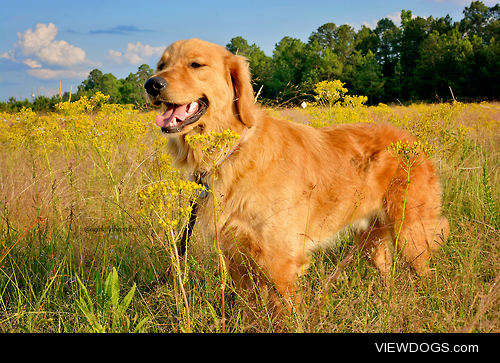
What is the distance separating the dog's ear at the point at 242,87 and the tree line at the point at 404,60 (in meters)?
23.7

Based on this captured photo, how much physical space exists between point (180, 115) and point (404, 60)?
5063cm

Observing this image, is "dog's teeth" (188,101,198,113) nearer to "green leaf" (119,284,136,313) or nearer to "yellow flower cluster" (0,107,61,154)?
"green leaf" (119,284,136,313)

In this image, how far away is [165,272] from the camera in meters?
2.02

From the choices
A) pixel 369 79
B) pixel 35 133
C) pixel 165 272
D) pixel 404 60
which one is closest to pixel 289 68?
pixel 369 79

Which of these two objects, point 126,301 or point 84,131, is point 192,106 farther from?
point 84,131

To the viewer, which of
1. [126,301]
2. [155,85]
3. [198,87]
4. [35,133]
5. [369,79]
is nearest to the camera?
[126,301]

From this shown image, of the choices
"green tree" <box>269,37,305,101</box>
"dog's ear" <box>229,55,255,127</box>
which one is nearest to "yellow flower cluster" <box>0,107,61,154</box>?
"dog's ear" <box>229,55,255,127</box>

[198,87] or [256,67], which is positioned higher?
[256,67]

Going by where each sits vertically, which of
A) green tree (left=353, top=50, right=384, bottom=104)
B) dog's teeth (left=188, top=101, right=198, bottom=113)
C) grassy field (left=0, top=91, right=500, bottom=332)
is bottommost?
grassy field (left=0, top=91, right=500, bottom=332)

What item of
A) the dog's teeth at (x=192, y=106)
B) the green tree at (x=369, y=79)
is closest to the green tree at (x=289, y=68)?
the green tree at (x=369, y=79)

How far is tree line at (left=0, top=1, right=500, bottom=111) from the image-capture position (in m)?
32.1
